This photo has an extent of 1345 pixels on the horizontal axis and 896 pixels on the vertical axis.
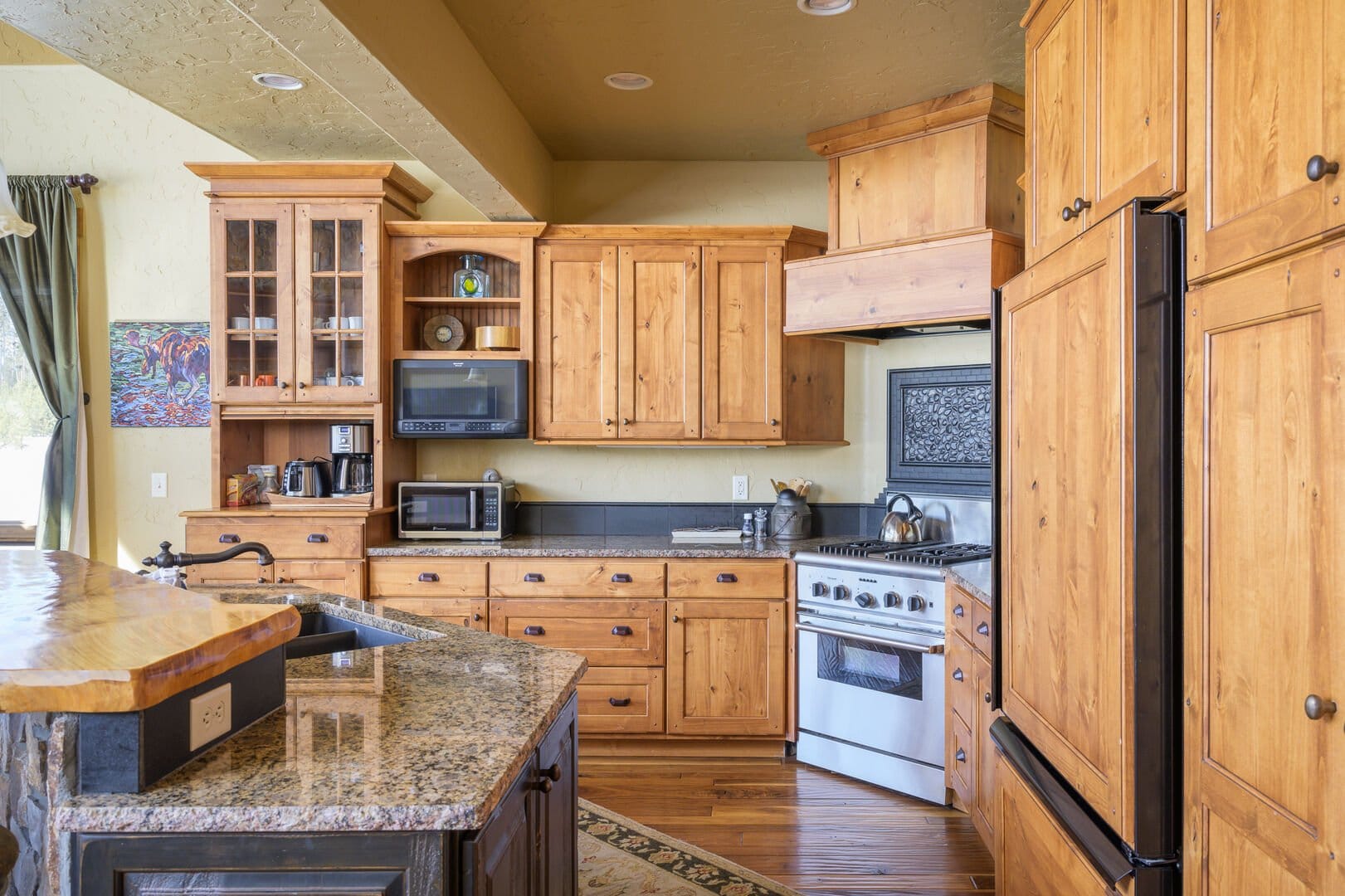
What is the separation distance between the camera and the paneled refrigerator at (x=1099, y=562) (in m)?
1.38

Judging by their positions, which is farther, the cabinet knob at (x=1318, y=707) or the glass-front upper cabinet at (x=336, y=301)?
the glass-front upper cabinet at (x=336, y=301)

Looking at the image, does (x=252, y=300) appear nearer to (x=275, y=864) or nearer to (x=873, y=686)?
(x=873, y=686)

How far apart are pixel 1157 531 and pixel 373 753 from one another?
1.21 m

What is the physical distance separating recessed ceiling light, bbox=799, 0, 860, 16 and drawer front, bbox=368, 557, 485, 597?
2.42 m

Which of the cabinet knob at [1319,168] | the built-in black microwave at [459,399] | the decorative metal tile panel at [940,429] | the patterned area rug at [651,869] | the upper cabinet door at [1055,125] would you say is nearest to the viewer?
the cabinet knob at [1319,168]

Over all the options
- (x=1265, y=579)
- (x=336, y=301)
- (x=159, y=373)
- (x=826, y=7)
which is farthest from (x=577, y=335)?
(x=1265, y=579)

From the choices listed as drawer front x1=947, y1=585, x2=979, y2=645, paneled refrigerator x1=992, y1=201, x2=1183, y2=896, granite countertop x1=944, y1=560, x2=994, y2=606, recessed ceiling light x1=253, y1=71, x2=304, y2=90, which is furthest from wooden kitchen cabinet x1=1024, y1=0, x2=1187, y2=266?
recessed ceiling light x1=253, y1=71, x2=304, y2=90

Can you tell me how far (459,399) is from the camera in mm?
4008

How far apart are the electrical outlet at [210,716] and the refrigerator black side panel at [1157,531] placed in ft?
4.52

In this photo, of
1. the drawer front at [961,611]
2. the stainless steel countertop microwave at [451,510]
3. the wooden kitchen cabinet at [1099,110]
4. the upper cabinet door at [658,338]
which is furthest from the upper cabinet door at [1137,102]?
the stainless steel countertop microwave at [451,510]

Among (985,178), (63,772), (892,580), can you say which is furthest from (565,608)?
(63,772)

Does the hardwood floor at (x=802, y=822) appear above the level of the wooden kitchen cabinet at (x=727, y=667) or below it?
below

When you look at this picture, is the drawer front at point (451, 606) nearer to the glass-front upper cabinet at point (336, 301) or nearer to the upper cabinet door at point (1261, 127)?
the glass-front upper cabinet at point (336, 301)

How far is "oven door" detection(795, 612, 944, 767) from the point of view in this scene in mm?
3311
